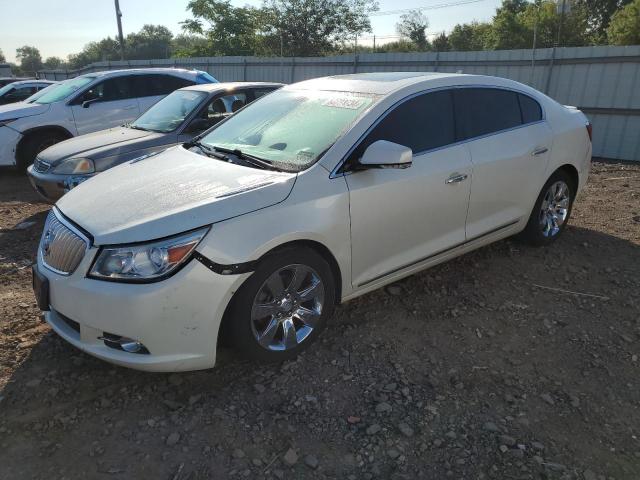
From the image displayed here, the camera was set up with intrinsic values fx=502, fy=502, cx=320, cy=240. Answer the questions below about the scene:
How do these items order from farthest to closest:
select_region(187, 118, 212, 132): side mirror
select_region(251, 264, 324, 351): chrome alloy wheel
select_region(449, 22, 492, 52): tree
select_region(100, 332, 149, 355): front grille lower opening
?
select_region(449, 22, 492, 52): tree < select_region(187, 118, 212, 132): side mirror < select_region(251, 264, 324, 351): chrome alloy wheel < select_region(100, 332, 149, 355): front grille lower opening

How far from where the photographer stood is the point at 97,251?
8.55ft

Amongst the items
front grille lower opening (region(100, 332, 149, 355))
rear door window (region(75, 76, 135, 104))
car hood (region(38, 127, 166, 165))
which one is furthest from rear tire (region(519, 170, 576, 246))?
rear door window (region(75, 76, 135, 104))

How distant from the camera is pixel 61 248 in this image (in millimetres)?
2826

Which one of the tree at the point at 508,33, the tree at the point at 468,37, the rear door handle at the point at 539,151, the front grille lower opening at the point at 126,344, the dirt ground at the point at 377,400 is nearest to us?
the dirt ground at the point at 377,400

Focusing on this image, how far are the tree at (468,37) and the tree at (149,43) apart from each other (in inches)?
1653

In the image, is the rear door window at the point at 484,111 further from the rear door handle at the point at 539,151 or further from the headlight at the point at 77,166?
the headlight at the point at 77,166

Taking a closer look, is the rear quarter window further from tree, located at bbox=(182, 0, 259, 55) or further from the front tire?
tree, located at bbox=(182, 0, 259, 55)

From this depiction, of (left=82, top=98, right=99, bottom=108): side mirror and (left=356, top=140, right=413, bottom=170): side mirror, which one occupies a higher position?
(left=356, top=140, right=413, bottom=170): side mirror

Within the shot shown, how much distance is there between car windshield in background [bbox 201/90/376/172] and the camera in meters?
3.26

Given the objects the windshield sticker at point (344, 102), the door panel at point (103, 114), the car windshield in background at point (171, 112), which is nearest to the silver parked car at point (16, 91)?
the door panel at point (103, 114)

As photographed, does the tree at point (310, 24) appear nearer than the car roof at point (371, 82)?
No

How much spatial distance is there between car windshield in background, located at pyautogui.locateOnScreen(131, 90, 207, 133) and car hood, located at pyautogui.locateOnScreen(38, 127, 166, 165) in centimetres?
19

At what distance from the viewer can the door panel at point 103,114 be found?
27.0ft

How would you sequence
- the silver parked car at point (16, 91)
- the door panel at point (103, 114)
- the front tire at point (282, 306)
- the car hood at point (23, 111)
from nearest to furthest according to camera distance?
the front tire at point (282, 306)
the car hood at point (23, 111)
the door panel at point (103, 114)
the silver parked car at point (16, 91)
